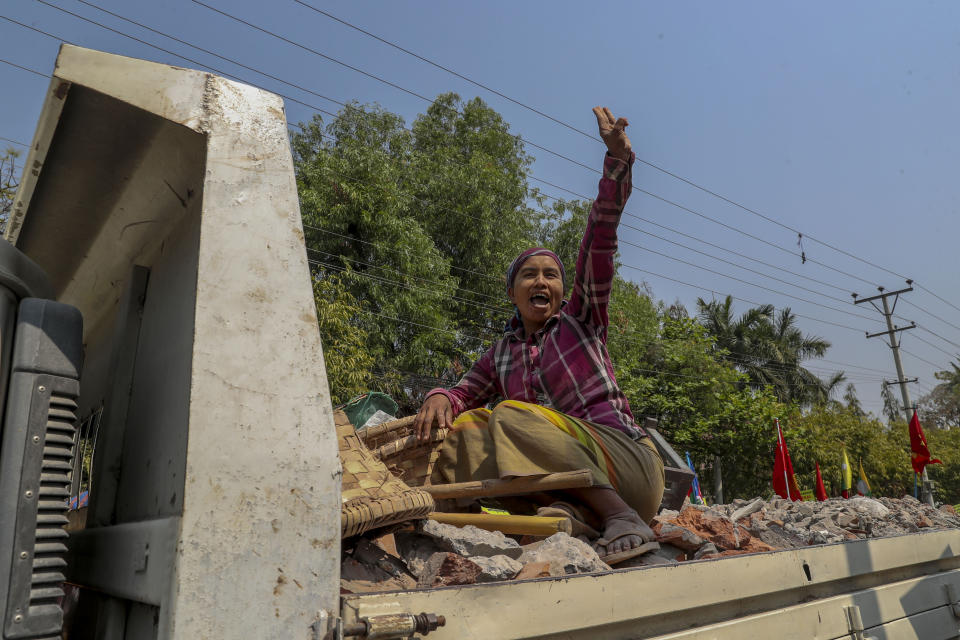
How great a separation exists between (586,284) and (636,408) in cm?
1735

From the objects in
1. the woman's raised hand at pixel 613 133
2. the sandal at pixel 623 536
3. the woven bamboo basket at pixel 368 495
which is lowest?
the sandal at pixel 623 536

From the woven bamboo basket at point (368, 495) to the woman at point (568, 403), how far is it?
418 millimetres

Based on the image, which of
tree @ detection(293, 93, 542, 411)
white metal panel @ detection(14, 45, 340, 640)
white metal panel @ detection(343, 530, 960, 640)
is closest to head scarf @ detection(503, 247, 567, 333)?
white metal panel @ detection(343, 530, 960, 640)

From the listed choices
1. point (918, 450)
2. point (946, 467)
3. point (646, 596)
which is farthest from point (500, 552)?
point (946, 467)

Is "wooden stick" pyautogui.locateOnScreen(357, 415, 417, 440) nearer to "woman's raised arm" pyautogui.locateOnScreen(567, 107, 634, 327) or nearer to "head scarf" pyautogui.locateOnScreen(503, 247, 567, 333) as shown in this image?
"head scarf" pyautogui.locateOnScreen(503, 247, 567, 333)

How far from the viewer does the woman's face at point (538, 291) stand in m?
2.55

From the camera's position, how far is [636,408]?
62.8 ft

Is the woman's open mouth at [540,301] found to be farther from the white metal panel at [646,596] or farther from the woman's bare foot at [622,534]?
the white metal panel at [646,596]

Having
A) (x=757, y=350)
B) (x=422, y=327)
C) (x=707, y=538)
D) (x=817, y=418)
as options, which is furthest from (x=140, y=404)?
(x=757, y=350)

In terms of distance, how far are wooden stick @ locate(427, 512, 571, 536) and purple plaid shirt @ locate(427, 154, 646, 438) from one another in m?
0.59

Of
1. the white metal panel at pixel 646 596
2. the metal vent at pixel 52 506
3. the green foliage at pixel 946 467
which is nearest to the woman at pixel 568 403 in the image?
the white metal panel at pixel 646 596

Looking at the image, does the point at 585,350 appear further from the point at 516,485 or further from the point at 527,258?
the point at 516,485

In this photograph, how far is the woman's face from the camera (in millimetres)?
2553

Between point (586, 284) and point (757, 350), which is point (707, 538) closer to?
point (586, 284)
